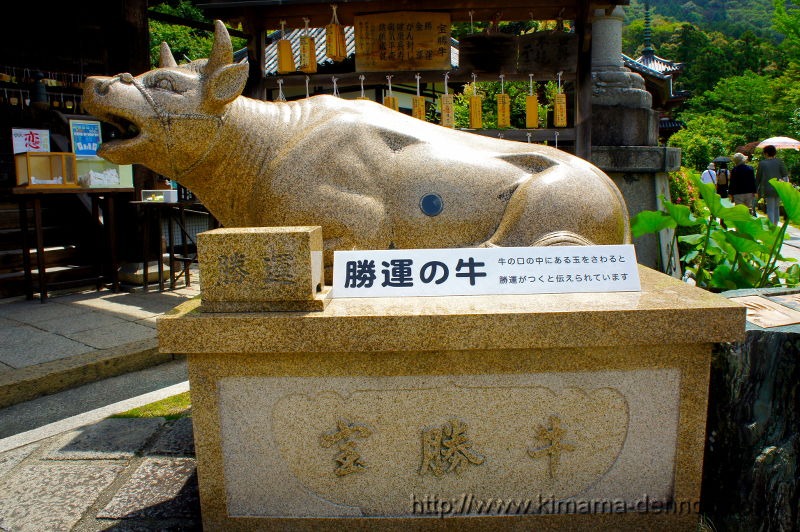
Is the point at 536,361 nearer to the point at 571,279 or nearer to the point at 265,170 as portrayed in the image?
the point at 571,279

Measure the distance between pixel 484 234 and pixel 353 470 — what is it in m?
1.39

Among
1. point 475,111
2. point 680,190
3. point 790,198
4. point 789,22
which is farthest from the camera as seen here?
point 789,22

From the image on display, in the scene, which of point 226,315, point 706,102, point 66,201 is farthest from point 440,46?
point 706,102

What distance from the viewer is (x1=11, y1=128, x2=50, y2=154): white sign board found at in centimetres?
958

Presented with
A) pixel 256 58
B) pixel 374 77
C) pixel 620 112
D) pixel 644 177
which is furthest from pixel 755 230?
pixel 256 58

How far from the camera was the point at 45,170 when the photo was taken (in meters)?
8.33

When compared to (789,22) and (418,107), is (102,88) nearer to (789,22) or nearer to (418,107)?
(418,107)

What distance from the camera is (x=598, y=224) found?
3.23m

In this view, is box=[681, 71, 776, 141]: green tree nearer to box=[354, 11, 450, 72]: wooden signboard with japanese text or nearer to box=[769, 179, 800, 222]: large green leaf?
box=[354, 11, 450, 72]: wooden signboard with japanese text

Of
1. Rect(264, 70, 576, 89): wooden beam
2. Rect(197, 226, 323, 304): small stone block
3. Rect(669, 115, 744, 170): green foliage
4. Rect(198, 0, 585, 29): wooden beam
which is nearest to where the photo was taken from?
Rect(197, 226, 323, 304): small stone block

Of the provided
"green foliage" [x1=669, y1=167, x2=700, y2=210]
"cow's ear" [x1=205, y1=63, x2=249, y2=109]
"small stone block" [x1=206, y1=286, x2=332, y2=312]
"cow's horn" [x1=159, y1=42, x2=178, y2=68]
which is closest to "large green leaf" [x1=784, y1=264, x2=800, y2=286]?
"small stone block" [x1=206, y1=286, x2=332, y2=312]

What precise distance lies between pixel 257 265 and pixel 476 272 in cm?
97

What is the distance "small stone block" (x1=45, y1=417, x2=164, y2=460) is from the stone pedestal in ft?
4.25

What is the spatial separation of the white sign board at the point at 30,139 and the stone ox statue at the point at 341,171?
306 inches
